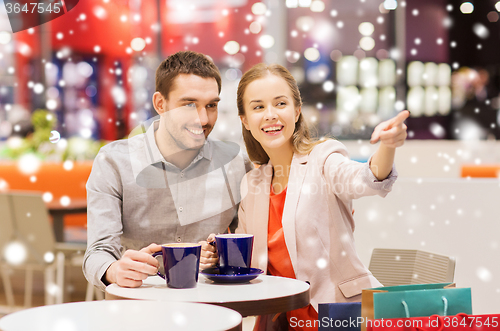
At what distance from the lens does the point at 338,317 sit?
1.10m

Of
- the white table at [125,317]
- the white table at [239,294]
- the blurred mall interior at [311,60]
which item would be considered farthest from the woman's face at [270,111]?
the blurred mall interior at [311,60]

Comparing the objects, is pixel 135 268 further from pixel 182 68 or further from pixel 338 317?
pixel 182 68

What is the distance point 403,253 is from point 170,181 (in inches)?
35.7

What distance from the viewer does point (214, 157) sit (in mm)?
1704

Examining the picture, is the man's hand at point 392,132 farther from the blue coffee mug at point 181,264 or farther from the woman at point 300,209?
the blue coffee mug at point 181,264

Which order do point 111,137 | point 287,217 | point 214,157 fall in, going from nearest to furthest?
1. point 287,217
2. point 214,157
3. point 111,137

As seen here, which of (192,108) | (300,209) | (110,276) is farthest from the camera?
(192,108)

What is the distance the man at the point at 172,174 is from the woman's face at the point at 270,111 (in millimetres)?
160

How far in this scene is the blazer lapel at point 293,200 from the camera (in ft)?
4.63

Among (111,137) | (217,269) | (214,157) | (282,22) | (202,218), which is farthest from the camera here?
(111,137)

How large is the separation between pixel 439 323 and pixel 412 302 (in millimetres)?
67

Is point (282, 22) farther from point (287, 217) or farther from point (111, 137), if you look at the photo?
point (287, 217)

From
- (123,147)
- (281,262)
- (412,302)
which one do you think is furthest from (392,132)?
(123,147)

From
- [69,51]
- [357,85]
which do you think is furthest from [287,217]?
[69,51]
